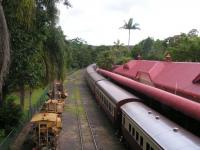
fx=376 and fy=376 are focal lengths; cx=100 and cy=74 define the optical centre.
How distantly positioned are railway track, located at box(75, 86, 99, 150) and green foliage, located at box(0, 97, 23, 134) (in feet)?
13.7

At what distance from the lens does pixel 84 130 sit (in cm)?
2569

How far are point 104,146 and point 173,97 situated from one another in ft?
17.8

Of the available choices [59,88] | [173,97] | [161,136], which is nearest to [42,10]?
[173,97]

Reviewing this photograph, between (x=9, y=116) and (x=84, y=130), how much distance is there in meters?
5.21

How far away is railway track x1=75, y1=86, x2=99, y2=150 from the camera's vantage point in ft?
71.4

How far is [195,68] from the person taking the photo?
25.9 m

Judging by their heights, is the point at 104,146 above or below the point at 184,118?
below

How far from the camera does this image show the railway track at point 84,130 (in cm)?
2175

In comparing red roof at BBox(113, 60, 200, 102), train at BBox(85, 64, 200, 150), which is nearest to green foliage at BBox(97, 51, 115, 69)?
red roof at BBox(113, 60, 200, 102)

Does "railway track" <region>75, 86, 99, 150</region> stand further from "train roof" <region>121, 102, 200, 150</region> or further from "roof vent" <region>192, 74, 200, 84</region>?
"roof vent" <region>192, 74, 200, 84</region>

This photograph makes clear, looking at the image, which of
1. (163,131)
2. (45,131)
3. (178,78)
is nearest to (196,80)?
(178,78)

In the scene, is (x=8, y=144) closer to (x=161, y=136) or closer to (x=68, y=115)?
(x=161, y=136)

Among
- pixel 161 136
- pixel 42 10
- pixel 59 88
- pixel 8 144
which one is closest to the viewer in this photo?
pixel 161 136

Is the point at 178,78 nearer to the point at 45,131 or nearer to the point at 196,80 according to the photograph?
the point at 196,80
